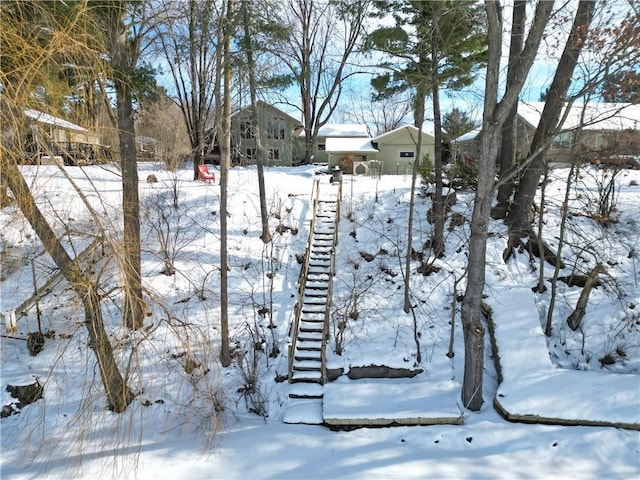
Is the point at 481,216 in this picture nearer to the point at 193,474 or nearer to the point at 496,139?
the point at 496,139

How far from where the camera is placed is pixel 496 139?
21.3 feet

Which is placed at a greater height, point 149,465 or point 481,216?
point 481,216

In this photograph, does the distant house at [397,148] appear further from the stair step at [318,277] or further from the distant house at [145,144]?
the stair step at [318,277]

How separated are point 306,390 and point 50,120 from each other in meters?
6.40

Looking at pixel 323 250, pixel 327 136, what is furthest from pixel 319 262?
pixel 327 136

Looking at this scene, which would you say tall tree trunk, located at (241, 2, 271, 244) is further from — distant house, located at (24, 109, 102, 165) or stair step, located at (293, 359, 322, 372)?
stair step, located at (293, 359, 322, 372)

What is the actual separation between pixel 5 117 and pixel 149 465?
16.8 feet

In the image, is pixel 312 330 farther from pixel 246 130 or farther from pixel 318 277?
pixel 246 130

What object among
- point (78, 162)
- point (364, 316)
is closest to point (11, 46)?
point (78, 162)

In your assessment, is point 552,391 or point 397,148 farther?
point 397,148

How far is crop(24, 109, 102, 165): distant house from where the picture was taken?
4.41 meters

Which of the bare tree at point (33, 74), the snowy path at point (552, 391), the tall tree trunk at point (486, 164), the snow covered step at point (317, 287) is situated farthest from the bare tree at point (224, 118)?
the snowy path at point (552, 391)

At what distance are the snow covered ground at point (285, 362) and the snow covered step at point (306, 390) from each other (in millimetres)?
341

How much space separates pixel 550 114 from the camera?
997cm
